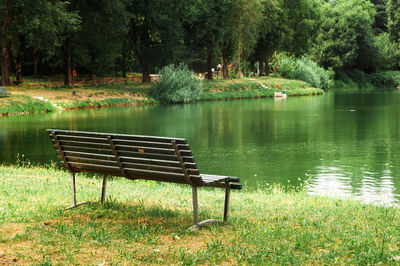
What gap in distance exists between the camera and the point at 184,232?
6.34m

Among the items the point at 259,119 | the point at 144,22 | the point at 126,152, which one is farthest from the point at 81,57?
the point at 126,152

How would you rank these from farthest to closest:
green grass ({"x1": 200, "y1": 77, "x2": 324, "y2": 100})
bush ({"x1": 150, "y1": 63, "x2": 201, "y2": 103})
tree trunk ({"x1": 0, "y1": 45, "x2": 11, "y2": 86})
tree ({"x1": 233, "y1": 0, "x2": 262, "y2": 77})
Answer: tree ({"x1": 233, "y1": 0, "x2": 262, "y2": 77}) → green grass ({"x1": 200, "y1": 77, "x2": 324, "y2": 100}) → bush ({"x1": 150, "y1": 63, "x2": 201, "y2": 103}) → tree trunk ({"x1": 0, "y1": 45, "x2": 11, "y2": 86})

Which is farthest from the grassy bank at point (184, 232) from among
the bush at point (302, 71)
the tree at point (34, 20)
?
the bush at point (302, 71)

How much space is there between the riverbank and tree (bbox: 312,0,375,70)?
985 inches

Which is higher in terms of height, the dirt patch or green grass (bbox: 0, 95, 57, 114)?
green grass (bbox: 0, 95, 57, 114)

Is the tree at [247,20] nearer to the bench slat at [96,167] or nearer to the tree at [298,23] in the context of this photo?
the tree at [298,23]

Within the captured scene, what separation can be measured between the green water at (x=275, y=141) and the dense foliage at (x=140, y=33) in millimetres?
8716

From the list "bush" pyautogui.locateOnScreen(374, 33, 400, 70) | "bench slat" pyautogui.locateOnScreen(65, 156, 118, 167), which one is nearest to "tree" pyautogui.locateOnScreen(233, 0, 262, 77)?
"bush" pyautogui.locateOnScreen(374, 33, 400, 70)

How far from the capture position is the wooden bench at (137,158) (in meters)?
6.62

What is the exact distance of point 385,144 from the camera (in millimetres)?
21656

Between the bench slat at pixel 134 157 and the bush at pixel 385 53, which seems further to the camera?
the bush at pixel 385 53

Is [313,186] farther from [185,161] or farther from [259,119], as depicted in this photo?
[259,119]

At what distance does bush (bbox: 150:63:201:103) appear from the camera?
4966cm

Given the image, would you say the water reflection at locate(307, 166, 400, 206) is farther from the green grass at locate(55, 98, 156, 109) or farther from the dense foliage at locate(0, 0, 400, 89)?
the dense foliage at locate(0, 0, 400, 89)
